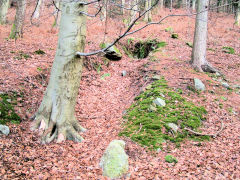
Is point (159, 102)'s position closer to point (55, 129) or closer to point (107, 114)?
point (107, 114)

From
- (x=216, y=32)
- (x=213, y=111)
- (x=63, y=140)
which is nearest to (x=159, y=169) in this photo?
(x=63, y=140)

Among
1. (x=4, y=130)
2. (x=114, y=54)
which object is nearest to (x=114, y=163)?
(x=4, y=130)

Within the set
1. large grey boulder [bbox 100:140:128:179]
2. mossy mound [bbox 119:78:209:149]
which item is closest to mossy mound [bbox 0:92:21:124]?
large grey boulder [bbox 100:140:128:179]

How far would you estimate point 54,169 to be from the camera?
12.1 ft

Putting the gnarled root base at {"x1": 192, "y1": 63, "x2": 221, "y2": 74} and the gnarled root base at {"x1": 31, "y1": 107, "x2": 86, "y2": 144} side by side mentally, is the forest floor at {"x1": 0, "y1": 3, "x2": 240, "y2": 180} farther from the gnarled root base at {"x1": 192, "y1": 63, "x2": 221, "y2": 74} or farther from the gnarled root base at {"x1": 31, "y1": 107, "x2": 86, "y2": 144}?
the gnarled root base at {"x1": 192, "y1": 63, "x2": 221, "y2": 74}

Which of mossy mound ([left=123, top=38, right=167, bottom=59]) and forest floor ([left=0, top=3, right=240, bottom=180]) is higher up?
mossy mound ([left=123, top=38, right=167, bottom=59])

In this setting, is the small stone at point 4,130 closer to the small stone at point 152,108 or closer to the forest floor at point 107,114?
the forest floor at point 107,114

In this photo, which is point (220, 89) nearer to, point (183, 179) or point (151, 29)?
point (183, 179)

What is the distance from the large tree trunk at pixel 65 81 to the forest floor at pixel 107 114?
1.01 ft

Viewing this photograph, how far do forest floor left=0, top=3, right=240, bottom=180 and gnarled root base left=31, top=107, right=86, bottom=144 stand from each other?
0.57 ft

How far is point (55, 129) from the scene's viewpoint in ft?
15.8

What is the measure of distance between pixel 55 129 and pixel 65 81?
4.18 feet

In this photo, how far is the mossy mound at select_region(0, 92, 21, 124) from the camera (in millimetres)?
4617

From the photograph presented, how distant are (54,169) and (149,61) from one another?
7289mm
